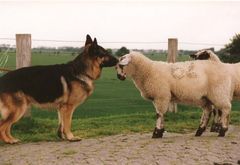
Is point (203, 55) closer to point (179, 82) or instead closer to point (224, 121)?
point (179, 82)

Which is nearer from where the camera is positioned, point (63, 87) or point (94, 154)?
point (94, 154)

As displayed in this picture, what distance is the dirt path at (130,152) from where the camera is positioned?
7961 mm

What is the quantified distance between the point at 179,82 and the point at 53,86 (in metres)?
2.43

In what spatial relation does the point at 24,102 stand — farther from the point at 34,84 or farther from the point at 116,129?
the point at 116,129

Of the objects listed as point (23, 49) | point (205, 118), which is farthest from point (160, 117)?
point (23, 49)

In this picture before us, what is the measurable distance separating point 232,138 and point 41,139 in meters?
3.84

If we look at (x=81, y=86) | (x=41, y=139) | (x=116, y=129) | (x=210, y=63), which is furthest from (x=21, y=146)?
(x=210, y=63)

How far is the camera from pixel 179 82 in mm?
9789

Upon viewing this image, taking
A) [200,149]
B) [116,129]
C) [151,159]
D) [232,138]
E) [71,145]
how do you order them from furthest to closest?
1. [116,129]
2. [232,138]
3. [71,145]
4. [200,149]
5. [151,159]

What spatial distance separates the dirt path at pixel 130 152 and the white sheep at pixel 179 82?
2.17 feet

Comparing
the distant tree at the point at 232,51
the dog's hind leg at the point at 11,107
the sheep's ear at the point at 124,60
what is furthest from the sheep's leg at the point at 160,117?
the distant tree at the point at 232,51

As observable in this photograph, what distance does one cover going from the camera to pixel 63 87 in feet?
32.1

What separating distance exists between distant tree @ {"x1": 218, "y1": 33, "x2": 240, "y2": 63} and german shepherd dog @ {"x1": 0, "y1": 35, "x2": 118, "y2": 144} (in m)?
8.55

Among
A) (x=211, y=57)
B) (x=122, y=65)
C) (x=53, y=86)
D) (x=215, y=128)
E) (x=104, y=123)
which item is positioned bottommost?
(x=104, y=123)
